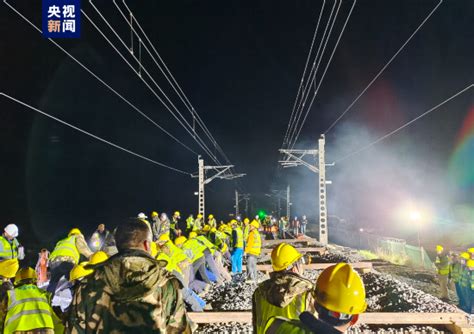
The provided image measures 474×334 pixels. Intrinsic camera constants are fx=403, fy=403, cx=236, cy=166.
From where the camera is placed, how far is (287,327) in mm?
1937

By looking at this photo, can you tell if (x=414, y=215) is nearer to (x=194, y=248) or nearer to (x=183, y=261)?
(x=194, y=248)

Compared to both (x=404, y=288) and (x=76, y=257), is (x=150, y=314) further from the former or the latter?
(x=404, y=288)

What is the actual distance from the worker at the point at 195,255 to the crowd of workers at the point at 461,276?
6.83 m

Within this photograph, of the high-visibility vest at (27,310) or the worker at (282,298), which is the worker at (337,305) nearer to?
the worker at (282,298)

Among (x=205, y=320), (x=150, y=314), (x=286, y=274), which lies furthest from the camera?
(x=205, y=320)

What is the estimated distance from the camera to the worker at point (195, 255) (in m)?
10.0

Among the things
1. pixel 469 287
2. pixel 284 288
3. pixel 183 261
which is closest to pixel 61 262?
pixel 183 261

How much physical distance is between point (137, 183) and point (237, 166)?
17.4 m

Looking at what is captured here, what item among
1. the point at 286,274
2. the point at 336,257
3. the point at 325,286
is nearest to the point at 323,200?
the point at 336,257

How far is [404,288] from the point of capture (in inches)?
416

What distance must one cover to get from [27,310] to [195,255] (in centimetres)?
623

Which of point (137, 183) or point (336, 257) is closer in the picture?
point (336, 257)

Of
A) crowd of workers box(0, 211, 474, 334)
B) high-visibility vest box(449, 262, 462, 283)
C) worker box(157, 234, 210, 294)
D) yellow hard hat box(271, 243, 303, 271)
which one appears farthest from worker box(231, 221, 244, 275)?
yellow hard hat box(271, 243, 303, 271)

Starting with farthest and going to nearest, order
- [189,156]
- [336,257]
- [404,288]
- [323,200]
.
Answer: [189,156]
[323,200]
[336,257]
[404,288]
